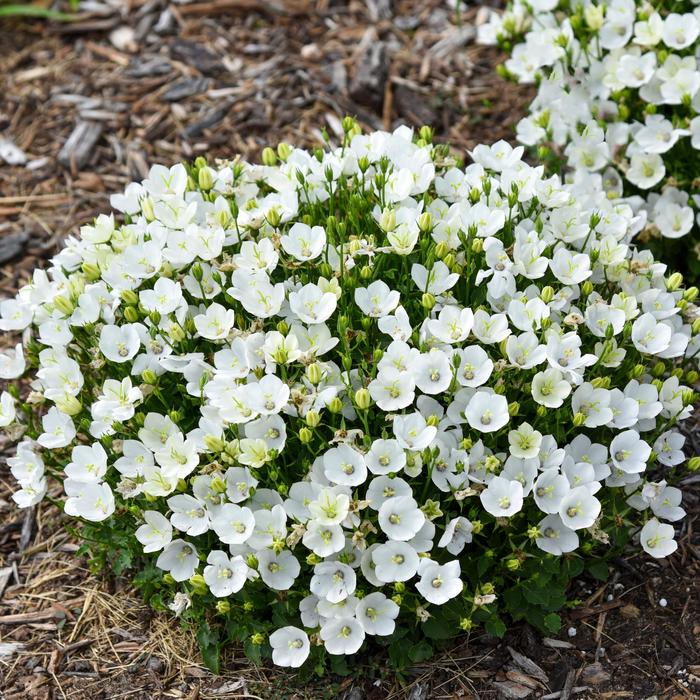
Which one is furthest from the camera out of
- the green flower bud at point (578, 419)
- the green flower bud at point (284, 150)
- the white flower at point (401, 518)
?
the green flower bud at point (284, 150)

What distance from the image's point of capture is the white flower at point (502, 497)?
308 cm

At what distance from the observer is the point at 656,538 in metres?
3.42

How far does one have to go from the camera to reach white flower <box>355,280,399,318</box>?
3355 mm

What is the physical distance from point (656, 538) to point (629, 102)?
7.45 feet

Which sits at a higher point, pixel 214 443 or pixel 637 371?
pixel 637 371

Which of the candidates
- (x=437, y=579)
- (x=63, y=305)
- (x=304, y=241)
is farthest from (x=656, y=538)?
(x=63, y=305)

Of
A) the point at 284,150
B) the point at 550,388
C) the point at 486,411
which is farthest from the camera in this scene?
the point at 284,150

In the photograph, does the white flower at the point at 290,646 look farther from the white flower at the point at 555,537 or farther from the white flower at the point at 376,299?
the white flower at the point at 376,299

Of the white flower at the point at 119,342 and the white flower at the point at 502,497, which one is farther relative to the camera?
the white flower at the point at 119,342

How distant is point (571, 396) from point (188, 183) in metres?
1.85

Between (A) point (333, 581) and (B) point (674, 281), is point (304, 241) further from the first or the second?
(B) point (674, 281)

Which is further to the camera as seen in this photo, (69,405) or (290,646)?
(69,405)

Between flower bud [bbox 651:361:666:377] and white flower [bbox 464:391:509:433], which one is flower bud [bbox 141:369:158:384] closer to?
white flower [bbox 464:391:509:433]

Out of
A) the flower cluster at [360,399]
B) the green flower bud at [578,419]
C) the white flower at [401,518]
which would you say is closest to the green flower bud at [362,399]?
the flower cluster at [360,399]
